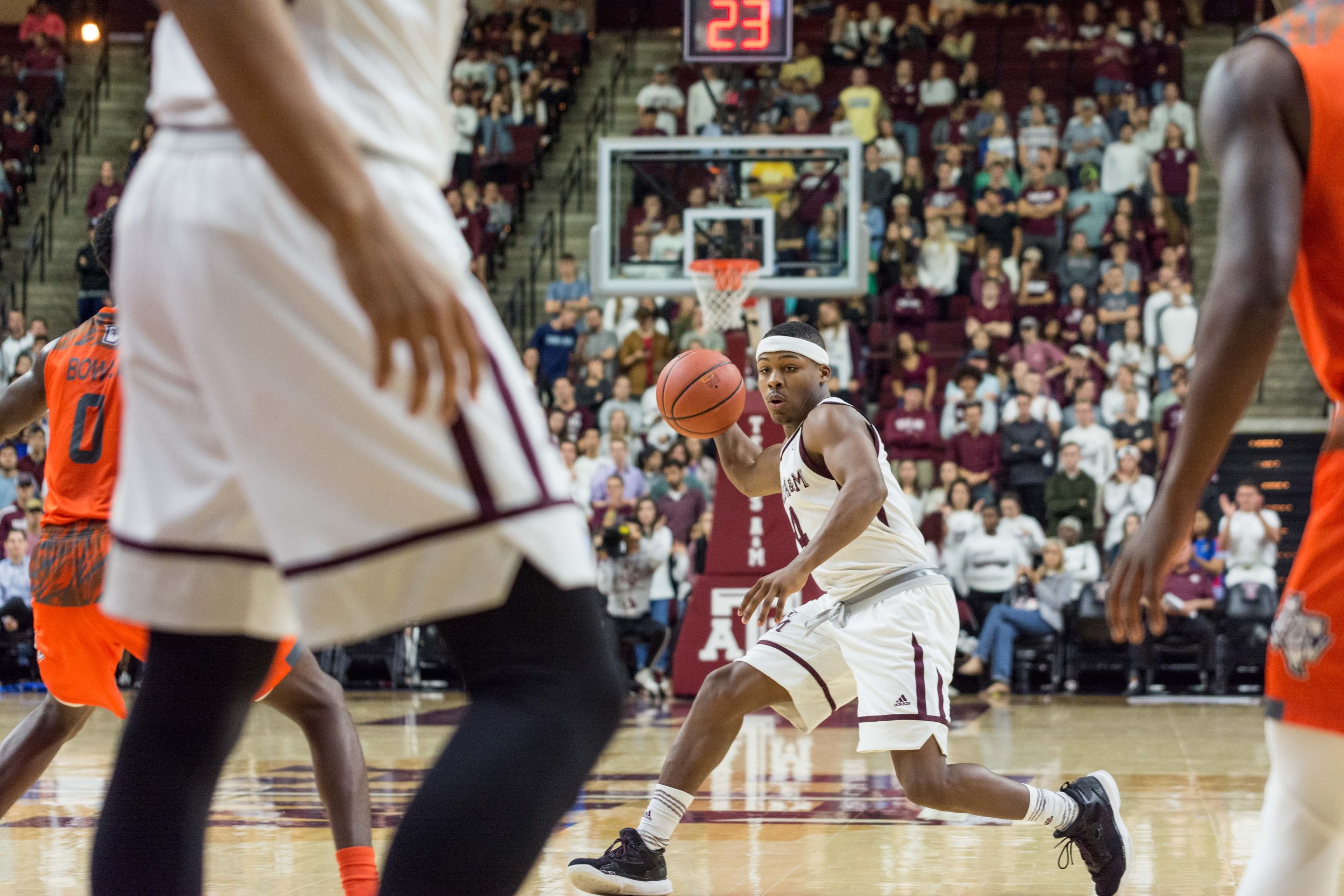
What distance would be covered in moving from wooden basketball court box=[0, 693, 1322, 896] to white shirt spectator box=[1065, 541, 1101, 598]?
2.23 m

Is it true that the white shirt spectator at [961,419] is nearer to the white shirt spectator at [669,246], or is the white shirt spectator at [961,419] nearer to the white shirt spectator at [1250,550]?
the white shirt spectator at [1250,550]

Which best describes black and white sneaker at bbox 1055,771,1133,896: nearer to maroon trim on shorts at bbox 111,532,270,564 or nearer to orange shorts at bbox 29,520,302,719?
orange shorts at bbox 29,520,302,719

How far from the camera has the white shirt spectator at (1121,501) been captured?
1206 cm

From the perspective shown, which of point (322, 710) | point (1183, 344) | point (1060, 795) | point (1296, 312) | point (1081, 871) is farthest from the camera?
point (1183, 344)

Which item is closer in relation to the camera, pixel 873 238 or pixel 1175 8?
pixel 873 238

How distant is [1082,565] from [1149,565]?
409 inches

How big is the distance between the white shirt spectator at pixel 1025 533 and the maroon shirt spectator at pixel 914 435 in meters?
1.35

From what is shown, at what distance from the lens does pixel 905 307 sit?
14.8 m

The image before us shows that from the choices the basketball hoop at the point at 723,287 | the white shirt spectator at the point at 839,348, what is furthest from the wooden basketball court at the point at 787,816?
the white shirt spectator at the point at 839,348

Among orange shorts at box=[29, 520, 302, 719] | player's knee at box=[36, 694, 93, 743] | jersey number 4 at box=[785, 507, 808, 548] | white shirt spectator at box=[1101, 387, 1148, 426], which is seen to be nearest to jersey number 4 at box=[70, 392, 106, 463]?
orange shorts at box=[29, 520, 302, 719]

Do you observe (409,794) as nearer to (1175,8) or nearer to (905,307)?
(905,307)

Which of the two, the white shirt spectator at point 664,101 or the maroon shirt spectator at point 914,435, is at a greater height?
the white shirt spectator at point 664,101

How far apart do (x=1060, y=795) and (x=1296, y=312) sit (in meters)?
2.89

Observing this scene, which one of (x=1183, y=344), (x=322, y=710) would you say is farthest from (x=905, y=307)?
(x=322, y=710)
